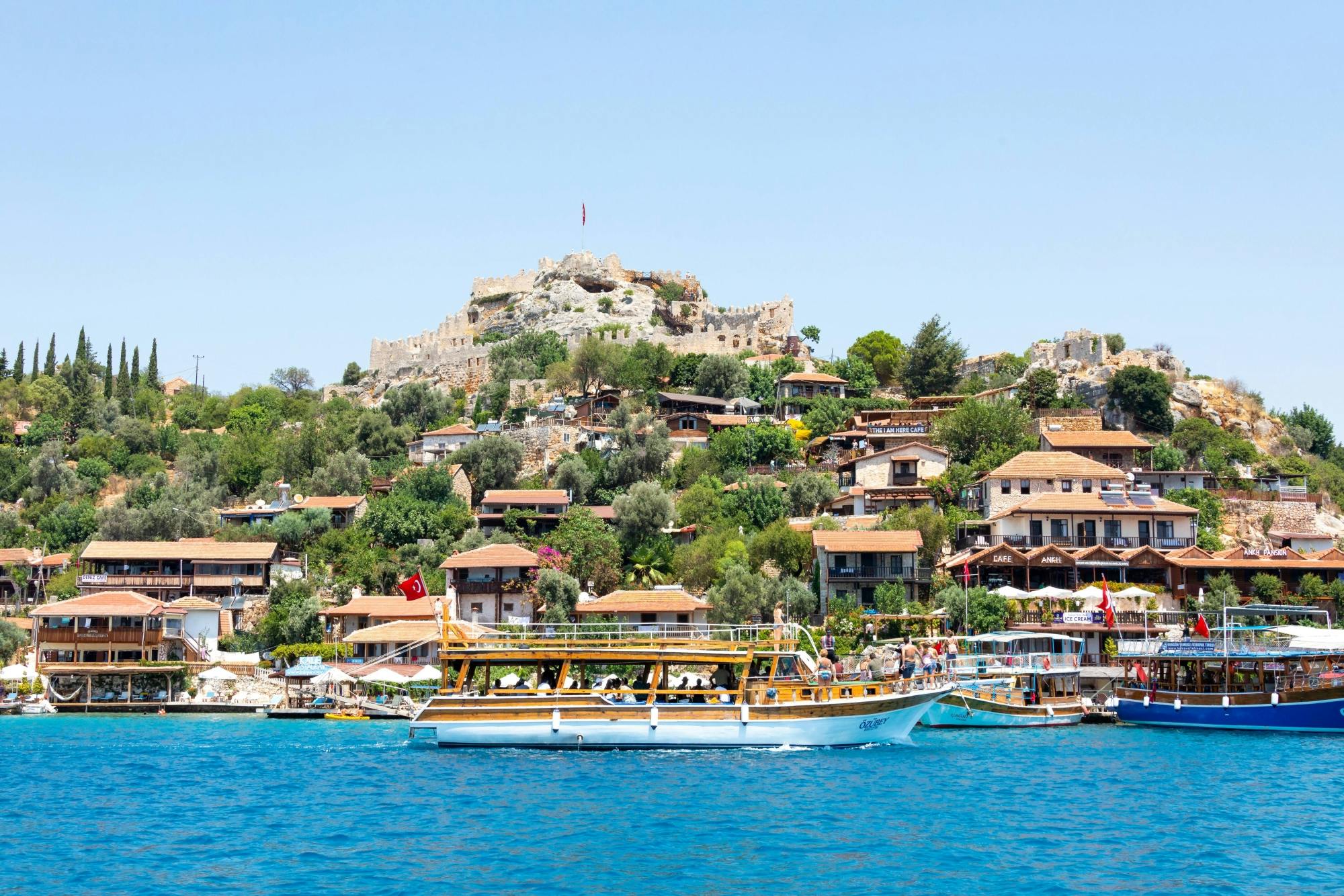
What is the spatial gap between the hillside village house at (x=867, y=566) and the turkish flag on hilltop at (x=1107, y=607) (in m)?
8.62

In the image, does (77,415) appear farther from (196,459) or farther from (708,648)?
(708,648)

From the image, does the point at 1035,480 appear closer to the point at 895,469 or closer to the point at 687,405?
the point at 895,469

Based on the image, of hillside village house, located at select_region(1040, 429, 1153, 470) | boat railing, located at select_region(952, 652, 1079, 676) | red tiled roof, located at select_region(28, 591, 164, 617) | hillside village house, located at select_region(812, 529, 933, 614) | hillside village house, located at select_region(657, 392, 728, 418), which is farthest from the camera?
hillside village house, located at select_region(657, 392, 728, 418)

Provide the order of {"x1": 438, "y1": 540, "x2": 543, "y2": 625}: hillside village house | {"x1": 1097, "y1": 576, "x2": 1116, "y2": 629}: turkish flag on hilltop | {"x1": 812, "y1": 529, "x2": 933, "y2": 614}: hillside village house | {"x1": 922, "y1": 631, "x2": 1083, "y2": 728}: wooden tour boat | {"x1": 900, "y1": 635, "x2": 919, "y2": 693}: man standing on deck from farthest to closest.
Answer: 1. {"x1": 438, "y1": 540, "x2": 543, "y2": 625}: hillside village house
2. {"x1": 812, "y1": 529, "x2": 933, "y2": 614}: hillside village house
3. {"x1": 1097, "y1": 576, "x2": 1116, "y2": 629}: turkish flag on hilltop
4. {"x1": 922, "y1": 631, "x2": 1083, "y2": 728}: wooden tour boat
5. {"x1": 900, "y1": 635, "x2": 919, "y2": 693}: man standing on deck

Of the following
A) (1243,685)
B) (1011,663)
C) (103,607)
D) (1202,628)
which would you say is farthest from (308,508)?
(1243,685)

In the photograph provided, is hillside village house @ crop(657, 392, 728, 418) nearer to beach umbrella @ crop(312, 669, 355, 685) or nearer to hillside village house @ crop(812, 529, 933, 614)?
hillside village house @ crop(812, 529, 933, 614)

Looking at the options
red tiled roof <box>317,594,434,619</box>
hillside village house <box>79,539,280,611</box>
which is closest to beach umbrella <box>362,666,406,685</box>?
red tiled roof <box>317,594,434,619</box>

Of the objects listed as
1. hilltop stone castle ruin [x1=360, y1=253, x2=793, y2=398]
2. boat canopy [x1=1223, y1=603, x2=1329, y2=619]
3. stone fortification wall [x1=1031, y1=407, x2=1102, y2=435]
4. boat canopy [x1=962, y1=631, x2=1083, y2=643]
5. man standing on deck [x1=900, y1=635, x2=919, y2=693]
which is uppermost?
hilltop stone castle ruin [x1=360, y1=253, x2=793, y2=398]

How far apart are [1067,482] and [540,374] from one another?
4969cm

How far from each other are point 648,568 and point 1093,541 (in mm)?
21145

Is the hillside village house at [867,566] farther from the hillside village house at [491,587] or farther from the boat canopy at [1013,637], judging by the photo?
the hillside village house at [491,587]

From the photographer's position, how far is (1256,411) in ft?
284

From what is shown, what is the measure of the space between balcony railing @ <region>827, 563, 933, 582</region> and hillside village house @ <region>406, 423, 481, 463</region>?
3492cm

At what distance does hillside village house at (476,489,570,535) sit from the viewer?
74438 mm
